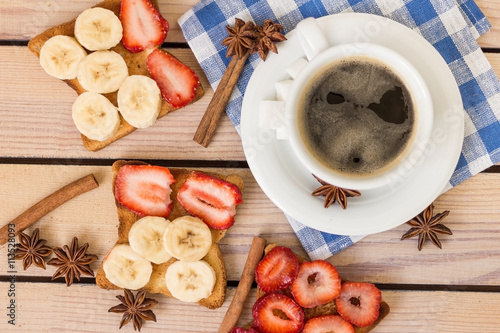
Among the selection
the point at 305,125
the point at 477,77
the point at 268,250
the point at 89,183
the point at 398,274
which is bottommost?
the point at 398,274

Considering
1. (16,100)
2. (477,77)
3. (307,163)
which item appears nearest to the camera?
(307,163)

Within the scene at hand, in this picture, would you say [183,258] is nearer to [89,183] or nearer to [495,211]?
[89,183]

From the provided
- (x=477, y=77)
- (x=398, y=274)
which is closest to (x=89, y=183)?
(x=398, y=274)

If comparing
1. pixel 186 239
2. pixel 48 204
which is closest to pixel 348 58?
pixel 186 239

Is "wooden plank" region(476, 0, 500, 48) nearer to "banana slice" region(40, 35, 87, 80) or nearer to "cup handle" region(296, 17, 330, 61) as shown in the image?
"cup handle" region(296, 17, 330, 61)

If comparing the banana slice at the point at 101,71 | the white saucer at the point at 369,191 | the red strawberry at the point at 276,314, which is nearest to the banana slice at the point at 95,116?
the banana slice at the point at 101,71

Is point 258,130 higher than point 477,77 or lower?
higher

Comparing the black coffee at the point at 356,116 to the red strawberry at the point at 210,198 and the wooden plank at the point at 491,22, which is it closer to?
the red strawberry at the point at 210,198
